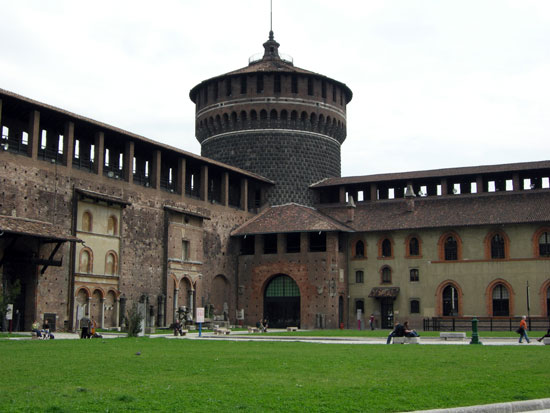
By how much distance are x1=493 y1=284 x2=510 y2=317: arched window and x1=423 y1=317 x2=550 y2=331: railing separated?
0.99 meters

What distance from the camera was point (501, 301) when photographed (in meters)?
51.0

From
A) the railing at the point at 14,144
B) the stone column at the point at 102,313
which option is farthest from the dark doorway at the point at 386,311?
the railing at the point at 14,144

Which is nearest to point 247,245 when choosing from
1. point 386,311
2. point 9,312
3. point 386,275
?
point 386,275

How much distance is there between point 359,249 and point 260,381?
42.9m

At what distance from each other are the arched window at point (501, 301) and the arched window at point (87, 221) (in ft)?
91.8

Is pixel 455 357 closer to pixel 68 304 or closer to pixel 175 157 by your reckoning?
pixel 68 304

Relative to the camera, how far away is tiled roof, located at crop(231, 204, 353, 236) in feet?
177

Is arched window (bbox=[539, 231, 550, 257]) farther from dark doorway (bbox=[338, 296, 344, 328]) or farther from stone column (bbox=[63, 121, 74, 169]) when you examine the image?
stone column (bbox=[63, 121, 74, 169])

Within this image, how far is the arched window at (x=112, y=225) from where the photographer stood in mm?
43219

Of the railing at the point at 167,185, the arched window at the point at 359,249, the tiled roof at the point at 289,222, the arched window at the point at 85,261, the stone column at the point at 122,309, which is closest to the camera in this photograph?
the arched window at the point at 85,261

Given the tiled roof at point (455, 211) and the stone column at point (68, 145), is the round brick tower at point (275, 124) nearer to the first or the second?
Result: the tiled roof at point (455, 211)

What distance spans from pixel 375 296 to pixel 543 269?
11809 mm

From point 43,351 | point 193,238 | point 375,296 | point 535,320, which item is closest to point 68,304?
point 193,238

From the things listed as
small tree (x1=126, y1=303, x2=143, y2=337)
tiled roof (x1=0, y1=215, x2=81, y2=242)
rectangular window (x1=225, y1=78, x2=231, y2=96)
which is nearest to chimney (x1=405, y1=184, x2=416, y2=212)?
rectangular window (x1=225, y1=78, x2=231, y2=96)
